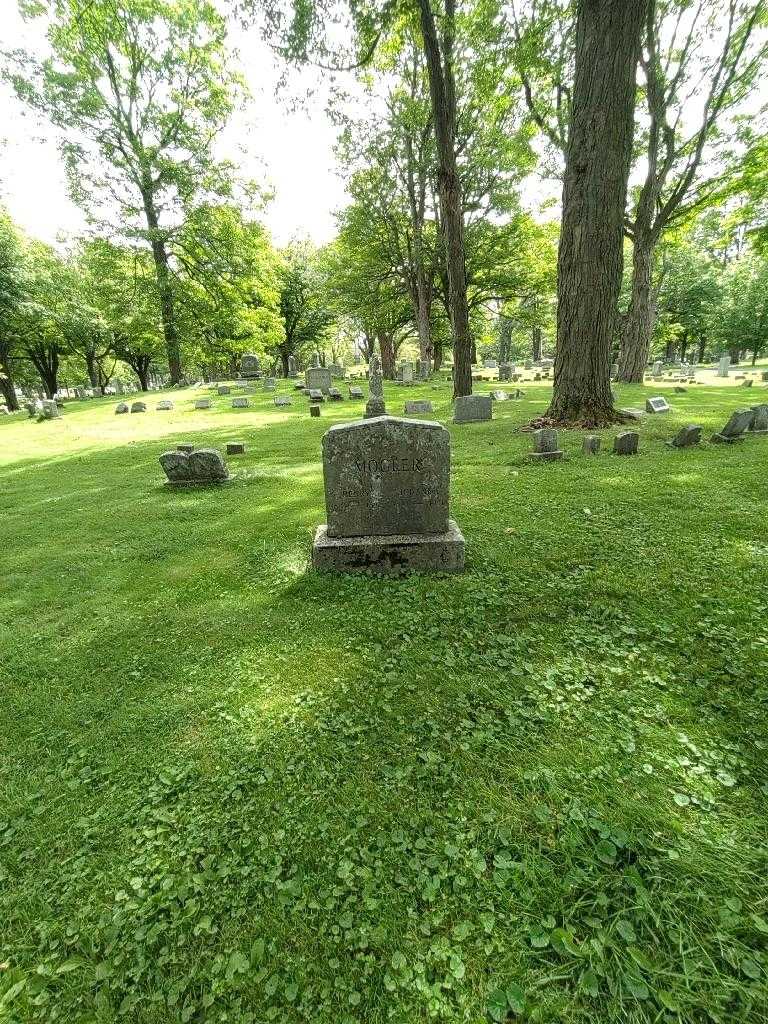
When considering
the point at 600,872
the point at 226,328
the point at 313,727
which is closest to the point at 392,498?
the point at 313,727

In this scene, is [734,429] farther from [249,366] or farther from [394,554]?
[249,366]

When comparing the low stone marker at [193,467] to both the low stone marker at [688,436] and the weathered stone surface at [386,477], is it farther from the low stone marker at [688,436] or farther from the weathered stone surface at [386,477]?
the low stone marker at [688,436]

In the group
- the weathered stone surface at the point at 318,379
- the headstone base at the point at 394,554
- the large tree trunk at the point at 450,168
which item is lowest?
the headstone base at the point at 394,554

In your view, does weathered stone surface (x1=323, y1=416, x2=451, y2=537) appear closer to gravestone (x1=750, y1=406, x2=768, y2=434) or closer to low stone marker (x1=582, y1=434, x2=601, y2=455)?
low stone marker (x1=582, y1=434, x2=601, y2=455)

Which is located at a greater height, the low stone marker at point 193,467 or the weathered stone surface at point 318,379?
the weathered stone surface at point 318,379

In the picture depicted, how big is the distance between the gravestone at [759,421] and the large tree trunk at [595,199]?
7.96ft

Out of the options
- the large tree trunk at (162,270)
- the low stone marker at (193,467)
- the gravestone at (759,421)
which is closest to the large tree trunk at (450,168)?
the gravestone at (759,421)

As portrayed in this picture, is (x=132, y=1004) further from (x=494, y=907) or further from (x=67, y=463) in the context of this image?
(x=67, y=463)

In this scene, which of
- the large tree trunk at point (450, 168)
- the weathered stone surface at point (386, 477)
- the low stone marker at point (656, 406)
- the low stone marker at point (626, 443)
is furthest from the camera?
the low stone marker at point (656, 406)

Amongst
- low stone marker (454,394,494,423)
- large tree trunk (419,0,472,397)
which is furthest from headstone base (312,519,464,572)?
large tree trunk (419,0,472,397)

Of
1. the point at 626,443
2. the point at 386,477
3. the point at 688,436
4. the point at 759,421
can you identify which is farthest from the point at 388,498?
the point at 759,421

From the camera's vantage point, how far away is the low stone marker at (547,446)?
7473 mm

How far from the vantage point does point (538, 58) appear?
39.1ft

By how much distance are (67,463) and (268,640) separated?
31.4 ft
